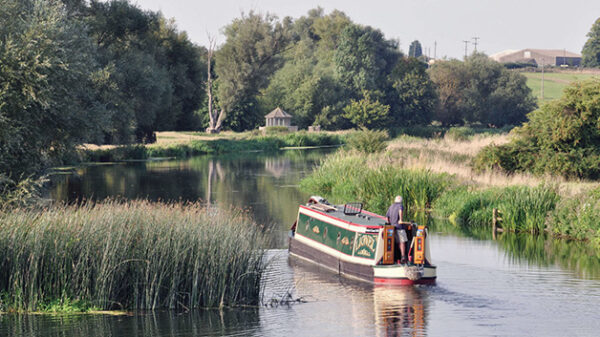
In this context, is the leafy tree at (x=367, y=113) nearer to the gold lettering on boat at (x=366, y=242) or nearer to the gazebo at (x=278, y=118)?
the gazebo at (x=278, y=118)

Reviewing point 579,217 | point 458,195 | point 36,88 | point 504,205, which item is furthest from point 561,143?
point 36,88

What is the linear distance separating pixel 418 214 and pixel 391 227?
563 inches

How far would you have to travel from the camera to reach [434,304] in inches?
763

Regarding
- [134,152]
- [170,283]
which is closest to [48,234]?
[170,283]

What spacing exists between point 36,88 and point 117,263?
1429 cm

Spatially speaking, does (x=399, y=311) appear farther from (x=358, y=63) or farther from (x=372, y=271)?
(x=358, y=63)

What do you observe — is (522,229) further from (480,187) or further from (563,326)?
(563,326)

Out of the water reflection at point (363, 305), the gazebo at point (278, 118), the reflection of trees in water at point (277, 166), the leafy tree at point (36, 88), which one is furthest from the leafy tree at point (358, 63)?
the water reflection at point (363, 305)

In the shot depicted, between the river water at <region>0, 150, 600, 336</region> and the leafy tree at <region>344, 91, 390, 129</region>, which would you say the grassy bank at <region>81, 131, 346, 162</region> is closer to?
the leafy tree at <region>344, 91, 390, 129</region>

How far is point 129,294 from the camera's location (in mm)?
17703

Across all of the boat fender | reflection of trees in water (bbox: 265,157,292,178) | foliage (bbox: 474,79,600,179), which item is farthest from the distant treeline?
foliage (bbox: 474,79,600,179)

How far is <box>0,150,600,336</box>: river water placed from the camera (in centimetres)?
1677

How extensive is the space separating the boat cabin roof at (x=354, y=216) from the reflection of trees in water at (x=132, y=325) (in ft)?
19.6

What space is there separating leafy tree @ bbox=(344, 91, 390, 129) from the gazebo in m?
9.04
